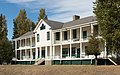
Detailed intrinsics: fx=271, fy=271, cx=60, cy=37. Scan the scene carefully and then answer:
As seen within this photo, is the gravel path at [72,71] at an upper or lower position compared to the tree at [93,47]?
lower

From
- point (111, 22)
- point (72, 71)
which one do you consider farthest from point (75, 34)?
point (72, 71)

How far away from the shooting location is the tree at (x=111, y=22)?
32.2 meters

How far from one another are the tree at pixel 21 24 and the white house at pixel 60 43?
57.6ft

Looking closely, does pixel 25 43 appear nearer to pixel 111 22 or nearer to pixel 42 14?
pixel 42 14

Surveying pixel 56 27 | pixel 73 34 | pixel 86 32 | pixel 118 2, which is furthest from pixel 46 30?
pixel 118 2

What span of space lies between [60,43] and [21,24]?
3673 centimetres

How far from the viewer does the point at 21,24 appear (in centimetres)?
8662

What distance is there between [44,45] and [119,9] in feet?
88.6

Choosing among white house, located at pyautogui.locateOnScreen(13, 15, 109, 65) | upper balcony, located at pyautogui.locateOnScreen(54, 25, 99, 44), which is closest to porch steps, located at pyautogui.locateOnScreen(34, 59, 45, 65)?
white house, located at pyautogui.locateOnScreen(13, 15, 109, 65)

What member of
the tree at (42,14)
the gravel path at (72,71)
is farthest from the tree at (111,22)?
the tree at (42,14)

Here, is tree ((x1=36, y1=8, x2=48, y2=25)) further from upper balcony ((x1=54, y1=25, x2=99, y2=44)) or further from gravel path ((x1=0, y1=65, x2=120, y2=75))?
gravel path ((x1=0, y1=65, x2=120, y2=75))

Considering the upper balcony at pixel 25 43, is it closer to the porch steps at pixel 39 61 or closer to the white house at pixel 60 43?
the white house at pixel 60 43

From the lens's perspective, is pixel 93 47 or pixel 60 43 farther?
pixel 60 43

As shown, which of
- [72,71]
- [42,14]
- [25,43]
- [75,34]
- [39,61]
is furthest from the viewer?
[42,14]
